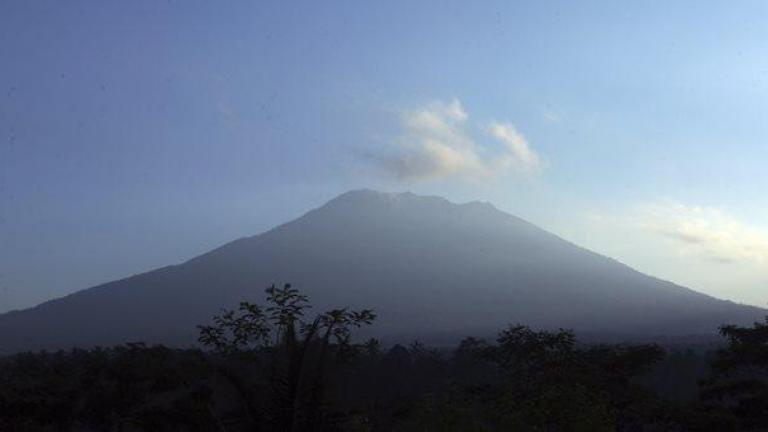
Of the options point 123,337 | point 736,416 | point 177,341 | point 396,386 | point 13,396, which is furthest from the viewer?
point 123,337

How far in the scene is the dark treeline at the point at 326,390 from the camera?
321 inches

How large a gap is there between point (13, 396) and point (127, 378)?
148 inches

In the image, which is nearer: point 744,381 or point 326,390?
point 326,390

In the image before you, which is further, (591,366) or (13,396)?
(591,366)

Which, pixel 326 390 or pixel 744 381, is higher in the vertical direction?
pixel 326 390

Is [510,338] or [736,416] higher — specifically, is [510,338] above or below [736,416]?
above

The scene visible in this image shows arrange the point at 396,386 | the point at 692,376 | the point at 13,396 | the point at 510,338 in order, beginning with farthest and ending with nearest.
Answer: the point at 692,376 < the point at 396,386 < the point at 510,338 < the point at 13,396

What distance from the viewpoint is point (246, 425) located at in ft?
26.5

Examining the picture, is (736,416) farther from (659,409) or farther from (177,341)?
(177,341)

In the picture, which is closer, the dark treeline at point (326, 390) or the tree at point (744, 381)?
the dark treeline at point (326, 390)

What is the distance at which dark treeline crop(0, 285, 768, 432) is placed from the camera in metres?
8.15

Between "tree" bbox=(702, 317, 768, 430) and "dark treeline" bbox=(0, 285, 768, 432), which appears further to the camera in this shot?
"tree" bbox=(702, 317, 768, 430)

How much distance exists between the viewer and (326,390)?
831 centimetres

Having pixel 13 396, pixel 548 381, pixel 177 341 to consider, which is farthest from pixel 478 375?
pixel 177 341
